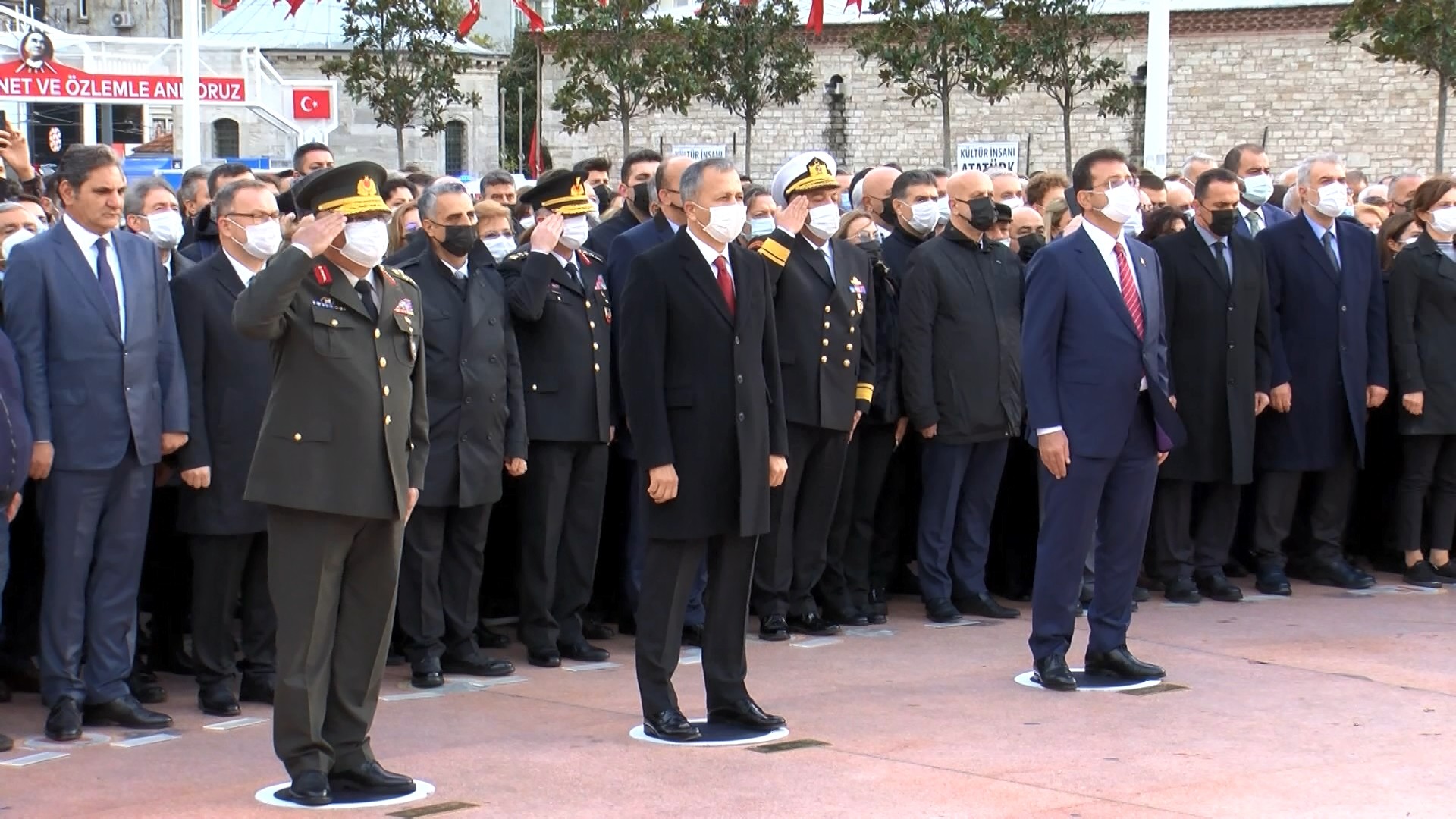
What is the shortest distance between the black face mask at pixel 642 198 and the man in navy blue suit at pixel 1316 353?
333 centimetres

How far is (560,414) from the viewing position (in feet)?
29.5

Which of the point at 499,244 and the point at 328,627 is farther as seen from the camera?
the point at 499,244

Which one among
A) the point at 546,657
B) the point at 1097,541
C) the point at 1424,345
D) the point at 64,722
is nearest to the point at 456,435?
the point at 546,657

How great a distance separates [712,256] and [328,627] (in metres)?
2.02

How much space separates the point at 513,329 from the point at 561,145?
1674 inches

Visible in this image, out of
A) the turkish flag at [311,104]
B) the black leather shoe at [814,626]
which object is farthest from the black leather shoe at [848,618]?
the turkish flag at [311,104]

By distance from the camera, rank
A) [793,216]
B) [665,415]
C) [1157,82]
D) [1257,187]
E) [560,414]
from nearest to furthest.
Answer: [665,415], [793,216], [560,414], [1257,187], [1157,82]

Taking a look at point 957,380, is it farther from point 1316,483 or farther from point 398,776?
point 398,776

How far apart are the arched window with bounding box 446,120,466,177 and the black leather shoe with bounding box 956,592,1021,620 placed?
5404 cm

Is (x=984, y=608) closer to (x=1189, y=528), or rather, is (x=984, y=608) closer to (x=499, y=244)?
(x=1189, y=528)

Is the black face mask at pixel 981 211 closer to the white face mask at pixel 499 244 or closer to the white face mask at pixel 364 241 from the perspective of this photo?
the white face mask at pixel 499 244

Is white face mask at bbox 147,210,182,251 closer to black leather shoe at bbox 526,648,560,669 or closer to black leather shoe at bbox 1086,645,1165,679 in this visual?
black leather shoe at bbox 526,648,560,669

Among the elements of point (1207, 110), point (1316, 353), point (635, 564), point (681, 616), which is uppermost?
point (1207, 110)

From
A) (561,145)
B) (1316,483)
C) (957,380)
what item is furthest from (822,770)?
(561,145)
